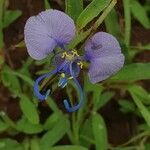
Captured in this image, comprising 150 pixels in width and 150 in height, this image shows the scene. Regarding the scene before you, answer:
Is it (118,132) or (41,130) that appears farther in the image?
(118,132)

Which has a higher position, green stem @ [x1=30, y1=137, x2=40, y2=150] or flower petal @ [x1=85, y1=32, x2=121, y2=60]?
flower petal @ [x1=85, y1=32, x2=121, y2=60]

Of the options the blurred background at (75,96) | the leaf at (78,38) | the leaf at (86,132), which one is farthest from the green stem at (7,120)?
the leaf at (78,38)

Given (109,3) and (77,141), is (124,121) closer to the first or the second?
(77,141)

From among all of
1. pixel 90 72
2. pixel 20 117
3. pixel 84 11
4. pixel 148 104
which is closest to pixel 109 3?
pixel 84 11

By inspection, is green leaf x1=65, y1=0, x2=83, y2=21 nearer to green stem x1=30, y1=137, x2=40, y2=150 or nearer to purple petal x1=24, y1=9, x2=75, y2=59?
purple petal x1=24, y1=9, x2=75, y2=59

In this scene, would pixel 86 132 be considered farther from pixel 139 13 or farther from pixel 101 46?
pixel 101 46

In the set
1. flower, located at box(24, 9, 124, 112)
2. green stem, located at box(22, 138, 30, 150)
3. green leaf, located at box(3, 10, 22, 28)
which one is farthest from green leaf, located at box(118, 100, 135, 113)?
flower, located at box(24, 9, 124, 112)
